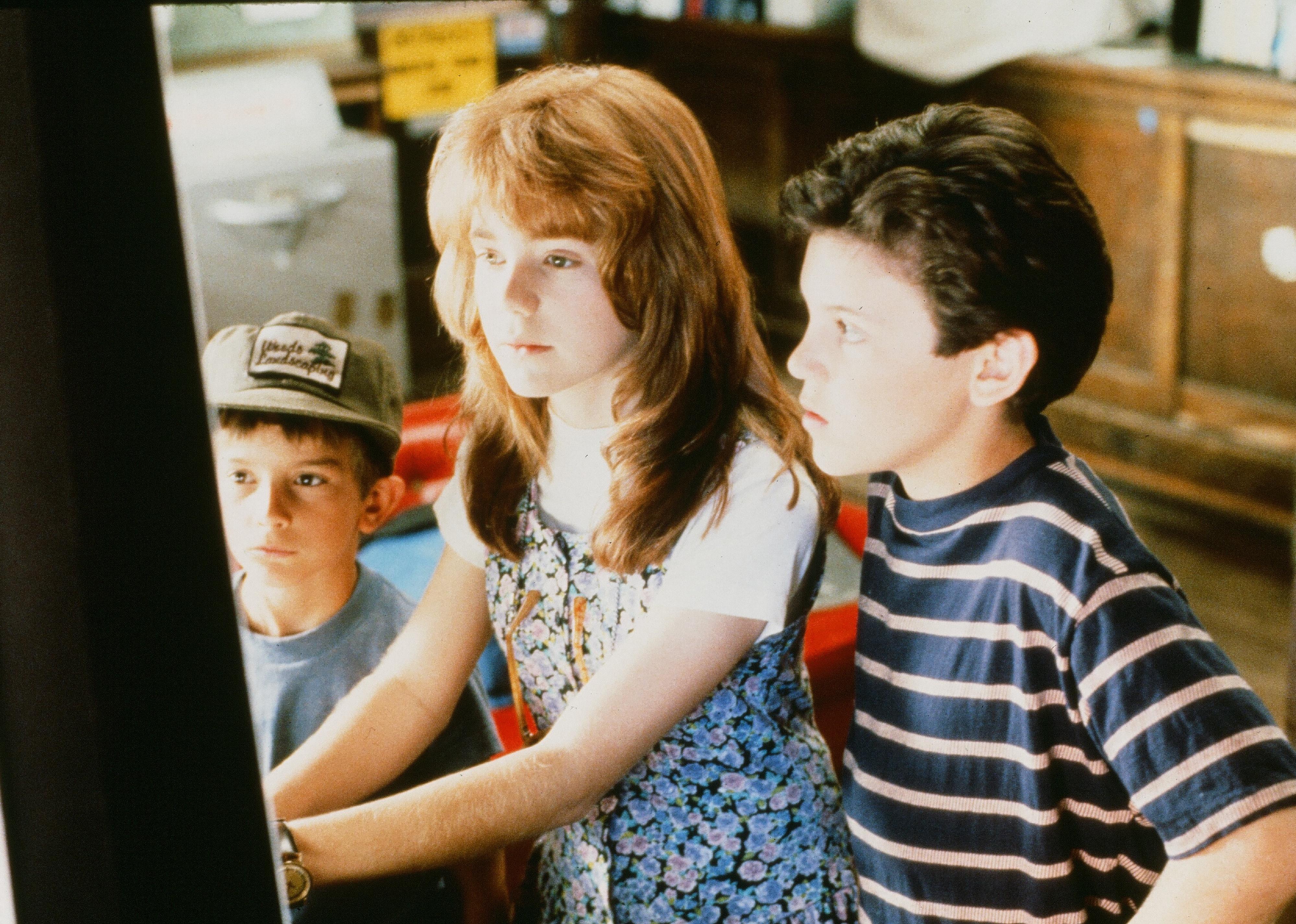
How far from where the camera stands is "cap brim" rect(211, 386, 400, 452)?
696 millimetres

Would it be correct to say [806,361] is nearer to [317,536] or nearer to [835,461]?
[835,461]

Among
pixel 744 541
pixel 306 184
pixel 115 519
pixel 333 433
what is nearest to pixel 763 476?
pixel 744 541

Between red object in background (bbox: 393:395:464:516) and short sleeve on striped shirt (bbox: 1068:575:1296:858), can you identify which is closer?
short sleeve on striped shirt (bbox: 1068:575:1296:858)

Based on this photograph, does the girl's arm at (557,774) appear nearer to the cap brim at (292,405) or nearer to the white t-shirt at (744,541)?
the white t-shirt at (744,541)

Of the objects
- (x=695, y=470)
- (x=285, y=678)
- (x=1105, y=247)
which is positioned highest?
(x=1105, y=247)

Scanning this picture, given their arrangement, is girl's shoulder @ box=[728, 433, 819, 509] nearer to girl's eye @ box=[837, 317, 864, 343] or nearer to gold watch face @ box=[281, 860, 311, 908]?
girl's eye @ box=[837, 317, 864, 343]

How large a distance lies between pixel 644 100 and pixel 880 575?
299 mm

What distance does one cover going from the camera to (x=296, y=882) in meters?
0.57

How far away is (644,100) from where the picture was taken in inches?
26.3

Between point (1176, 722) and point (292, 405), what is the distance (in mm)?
472

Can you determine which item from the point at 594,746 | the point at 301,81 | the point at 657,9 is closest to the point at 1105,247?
the point at 594,746

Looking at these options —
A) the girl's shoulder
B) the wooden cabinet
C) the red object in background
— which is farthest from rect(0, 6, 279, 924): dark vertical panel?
the wooden cabinet

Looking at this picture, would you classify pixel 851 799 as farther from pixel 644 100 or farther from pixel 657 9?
pixel 657 9

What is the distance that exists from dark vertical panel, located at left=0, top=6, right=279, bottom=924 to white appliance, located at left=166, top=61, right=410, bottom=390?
1407 millimetres
